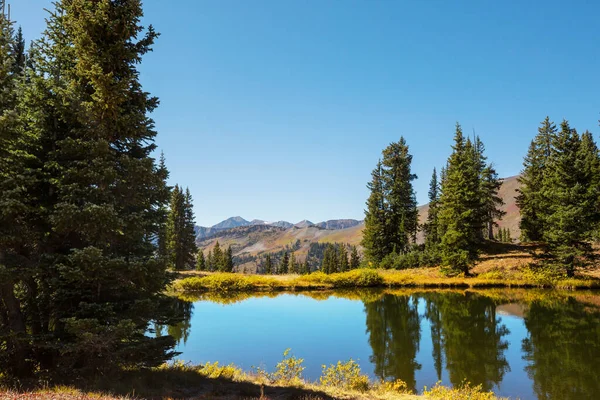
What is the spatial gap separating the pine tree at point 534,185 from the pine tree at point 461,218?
9.71m

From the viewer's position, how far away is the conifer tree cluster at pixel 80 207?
9133mm

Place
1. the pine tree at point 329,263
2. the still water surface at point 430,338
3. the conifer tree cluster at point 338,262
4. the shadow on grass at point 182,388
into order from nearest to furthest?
the shadow on grass at point 182,388, the still water surface at point 430,338, the conifer tree cluster at point 338,262, the pine tree at point 329,263

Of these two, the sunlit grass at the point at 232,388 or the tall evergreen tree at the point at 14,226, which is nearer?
the sunlit grass at the point at 232,388

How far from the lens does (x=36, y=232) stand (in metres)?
9.64

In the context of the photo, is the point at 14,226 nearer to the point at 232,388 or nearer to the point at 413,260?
the point at 232,388

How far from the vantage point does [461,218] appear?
42750mm

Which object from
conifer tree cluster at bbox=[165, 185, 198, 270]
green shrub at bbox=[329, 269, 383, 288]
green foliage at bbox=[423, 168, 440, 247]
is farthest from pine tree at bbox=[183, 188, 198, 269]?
green foliage at bbox=[423, 168, 440, 247]

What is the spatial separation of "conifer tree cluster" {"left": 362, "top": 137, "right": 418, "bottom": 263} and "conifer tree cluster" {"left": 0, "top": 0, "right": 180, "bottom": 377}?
4809 centimetres

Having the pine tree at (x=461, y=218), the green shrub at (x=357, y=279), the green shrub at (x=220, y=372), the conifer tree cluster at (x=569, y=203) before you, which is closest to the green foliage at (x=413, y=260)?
the pine tree at (x=461, y=218)

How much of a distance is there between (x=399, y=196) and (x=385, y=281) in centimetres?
1595

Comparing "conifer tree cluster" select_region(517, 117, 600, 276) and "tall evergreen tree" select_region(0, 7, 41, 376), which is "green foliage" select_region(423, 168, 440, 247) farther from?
"tall evergreen tree" select_region(0, 7, 41, 376)

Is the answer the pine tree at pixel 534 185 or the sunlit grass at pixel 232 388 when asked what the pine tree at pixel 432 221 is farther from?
the sunlit grass at pixel 232 388

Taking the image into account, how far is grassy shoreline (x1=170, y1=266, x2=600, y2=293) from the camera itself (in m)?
39.4

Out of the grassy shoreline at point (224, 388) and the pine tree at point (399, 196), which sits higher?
the pine tree at point (399, 196)
